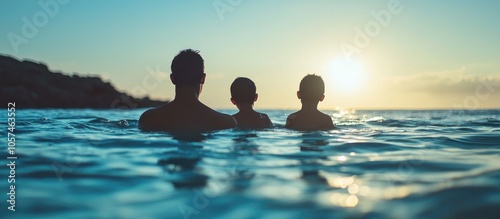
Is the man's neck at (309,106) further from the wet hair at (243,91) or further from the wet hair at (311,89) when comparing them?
the wet hair at (243,91)

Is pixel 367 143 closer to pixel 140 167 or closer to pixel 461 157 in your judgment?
pixel 461 157

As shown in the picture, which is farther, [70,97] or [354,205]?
[70,97]

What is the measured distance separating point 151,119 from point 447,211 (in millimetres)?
5216

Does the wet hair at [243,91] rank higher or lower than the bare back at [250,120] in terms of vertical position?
higher

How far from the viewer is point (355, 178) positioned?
3.26 meters

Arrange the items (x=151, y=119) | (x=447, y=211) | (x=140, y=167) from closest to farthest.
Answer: (x=447, y=211), (x=140, y=167), (x=151, y=119)

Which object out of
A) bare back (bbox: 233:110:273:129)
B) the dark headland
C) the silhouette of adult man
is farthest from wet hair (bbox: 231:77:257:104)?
the dark headland

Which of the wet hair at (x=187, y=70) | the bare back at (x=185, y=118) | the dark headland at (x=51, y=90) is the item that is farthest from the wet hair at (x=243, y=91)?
the dark headland at (x=51, y=90)

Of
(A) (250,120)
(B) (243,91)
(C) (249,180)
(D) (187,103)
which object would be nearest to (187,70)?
(D) (187,103)

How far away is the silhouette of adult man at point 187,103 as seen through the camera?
6336mm

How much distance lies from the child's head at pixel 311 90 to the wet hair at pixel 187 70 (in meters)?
2.63

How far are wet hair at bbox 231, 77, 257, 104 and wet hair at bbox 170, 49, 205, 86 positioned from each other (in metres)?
1.50

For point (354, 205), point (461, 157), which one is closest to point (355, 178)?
point (354, 205)

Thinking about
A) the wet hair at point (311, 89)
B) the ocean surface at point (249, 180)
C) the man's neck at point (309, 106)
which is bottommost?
the ocean surface at point (249, 180)
